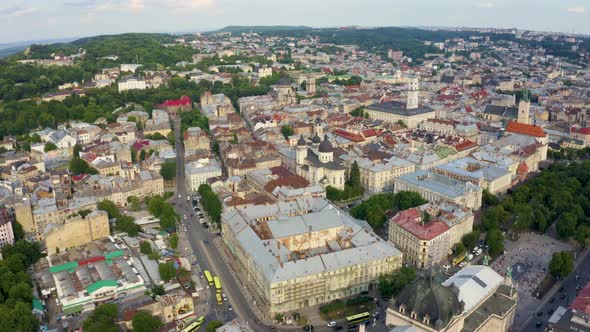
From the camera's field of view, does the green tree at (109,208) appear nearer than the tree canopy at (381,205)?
No

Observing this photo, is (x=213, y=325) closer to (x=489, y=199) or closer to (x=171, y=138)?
(x=489, y=199)

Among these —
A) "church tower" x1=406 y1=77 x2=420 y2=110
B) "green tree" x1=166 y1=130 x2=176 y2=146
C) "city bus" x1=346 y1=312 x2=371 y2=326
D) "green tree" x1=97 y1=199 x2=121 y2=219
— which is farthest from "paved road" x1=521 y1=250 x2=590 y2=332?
"green tree" x1=166 y1=130 x2=176 y2=146

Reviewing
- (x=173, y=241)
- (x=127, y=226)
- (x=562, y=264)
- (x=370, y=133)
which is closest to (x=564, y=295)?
(x=562, y=264)

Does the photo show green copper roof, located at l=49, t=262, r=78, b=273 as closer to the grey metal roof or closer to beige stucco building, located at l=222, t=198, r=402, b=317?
beige stucco building, located at l=222, t=198, r=402, b=317

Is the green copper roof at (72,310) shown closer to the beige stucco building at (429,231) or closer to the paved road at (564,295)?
the beige stucco building at (429,231)

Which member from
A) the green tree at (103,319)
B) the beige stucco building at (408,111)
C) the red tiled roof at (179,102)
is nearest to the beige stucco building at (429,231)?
the green tree at (103,319)
